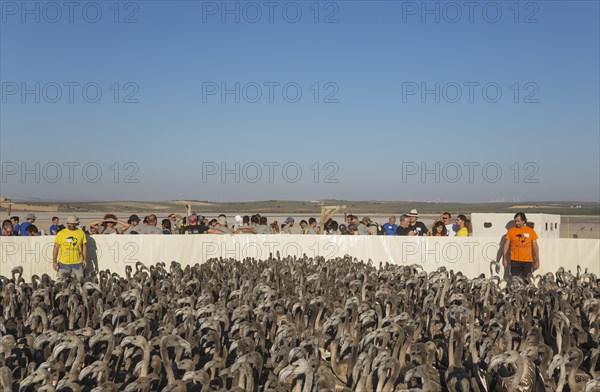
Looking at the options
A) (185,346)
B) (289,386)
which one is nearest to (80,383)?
(185,346)

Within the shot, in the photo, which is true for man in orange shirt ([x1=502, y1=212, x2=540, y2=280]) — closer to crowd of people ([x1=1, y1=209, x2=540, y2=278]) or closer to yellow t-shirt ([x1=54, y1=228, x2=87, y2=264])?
crowd of people ([x1=1, y1=209, x2=540, y2=278])

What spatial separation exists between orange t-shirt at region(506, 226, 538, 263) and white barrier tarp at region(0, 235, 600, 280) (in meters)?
2.63

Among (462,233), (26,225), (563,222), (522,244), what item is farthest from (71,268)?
(563,222)

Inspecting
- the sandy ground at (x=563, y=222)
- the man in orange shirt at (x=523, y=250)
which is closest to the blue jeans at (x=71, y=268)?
the man in orange shirt at (x=523, y=250)

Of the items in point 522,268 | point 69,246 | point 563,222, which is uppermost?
point 69,246

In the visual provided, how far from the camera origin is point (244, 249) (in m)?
19.4

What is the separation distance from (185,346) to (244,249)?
1224cm

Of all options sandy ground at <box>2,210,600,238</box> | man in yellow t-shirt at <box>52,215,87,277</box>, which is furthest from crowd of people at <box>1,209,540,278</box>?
sandy ground at <box>2,210,600,238</box>

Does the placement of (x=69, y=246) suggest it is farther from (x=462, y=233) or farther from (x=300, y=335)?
(x=462, y=233)

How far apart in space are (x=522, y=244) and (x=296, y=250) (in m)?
6.47

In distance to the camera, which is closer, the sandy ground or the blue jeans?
the blue jeans

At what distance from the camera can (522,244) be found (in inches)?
599

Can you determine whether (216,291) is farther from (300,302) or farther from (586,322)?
(586,322)

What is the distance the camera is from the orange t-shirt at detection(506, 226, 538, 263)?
15180 mm
